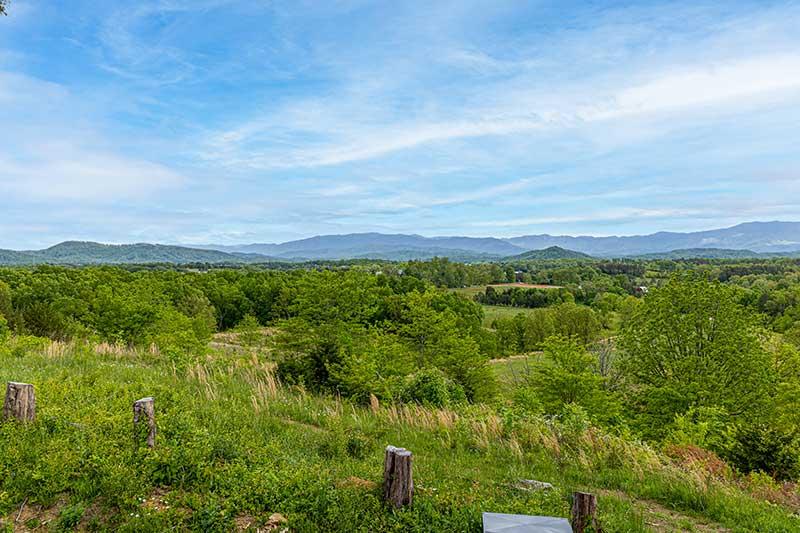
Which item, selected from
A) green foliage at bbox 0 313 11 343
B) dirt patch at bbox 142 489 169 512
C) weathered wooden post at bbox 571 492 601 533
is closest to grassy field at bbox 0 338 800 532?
dirt patch at bbox 142 489 169 512

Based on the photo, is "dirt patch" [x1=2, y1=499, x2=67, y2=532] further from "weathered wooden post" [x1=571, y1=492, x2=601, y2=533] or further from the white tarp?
"weathered wooden post" [x1=571, y1=492, x2=601, y2=533]

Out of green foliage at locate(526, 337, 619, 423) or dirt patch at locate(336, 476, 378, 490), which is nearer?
dirt patch at locate(336, 476, 378, 490)

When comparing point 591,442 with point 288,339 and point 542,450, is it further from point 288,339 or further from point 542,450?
point 288,339

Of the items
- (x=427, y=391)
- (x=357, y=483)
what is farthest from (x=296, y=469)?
(x=427, y=391)

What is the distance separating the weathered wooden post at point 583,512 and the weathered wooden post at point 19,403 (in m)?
7.62

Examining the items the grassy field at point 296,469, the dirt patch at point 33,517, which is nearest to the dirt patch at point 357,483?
the grassy field at point 296,469

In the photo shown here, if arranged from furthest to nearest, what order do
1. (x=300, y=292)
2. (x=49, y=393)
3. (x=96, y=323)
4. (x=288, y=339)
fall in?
1. (x=96, y=323)
2. (x=300, y=292)
3. (x=288, y=339)
4. (x=49, y=393)

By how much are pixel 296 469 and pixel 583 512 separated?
3.75m

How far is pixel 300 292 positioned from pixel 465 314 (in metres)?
48.7

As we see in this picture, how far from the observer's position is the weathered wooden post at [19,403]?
6.32m

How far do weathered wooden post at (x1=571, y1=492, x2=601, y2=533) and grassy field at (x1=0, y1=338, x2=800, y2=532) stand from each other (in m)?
0.69

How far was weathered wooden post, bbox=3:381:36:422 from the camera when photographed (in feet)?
20.7

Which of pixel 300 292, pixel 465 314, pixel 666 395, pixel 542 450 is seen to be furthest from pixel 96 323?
pixel 465 314

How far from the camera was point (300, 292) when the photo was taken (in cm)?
1878
